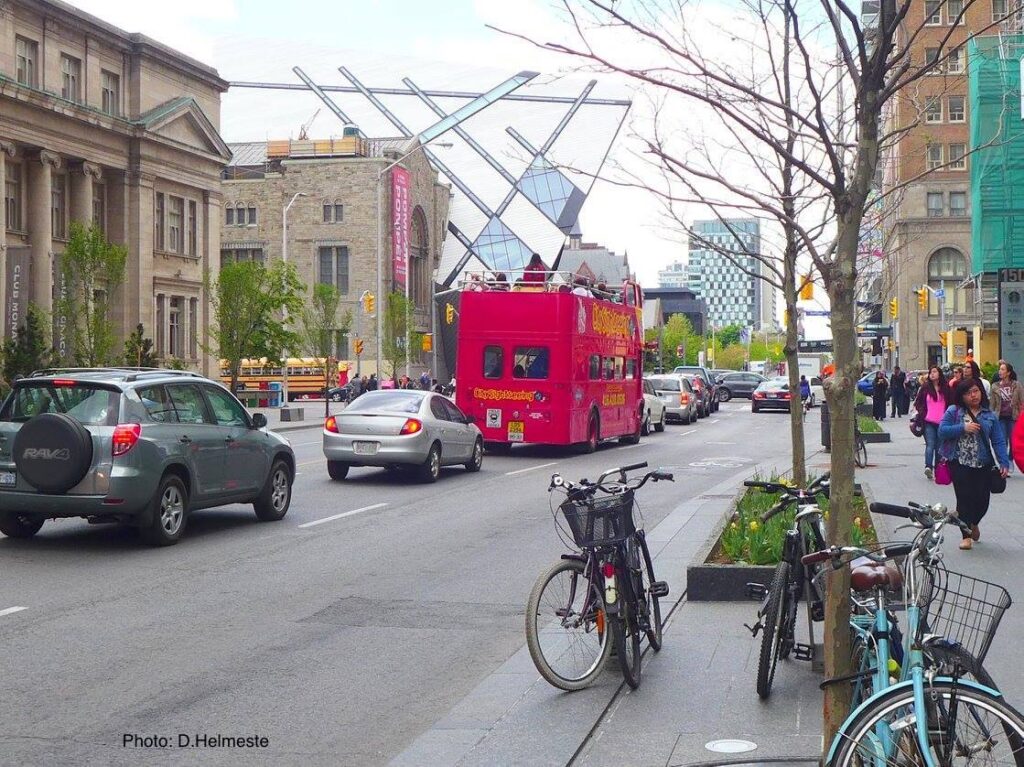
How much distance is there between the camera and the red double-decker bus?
86.2 feet

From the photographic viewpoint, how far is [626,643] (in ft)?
23.7

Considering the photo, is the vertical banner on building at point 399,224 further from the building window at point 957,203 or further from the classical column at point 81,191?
the classical column at point 81,191

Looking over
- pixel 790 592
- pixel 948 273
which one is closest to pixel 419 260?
pixel 948 273

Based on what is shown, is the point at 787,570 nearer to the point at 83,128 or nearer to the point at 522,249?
the point at 83,128

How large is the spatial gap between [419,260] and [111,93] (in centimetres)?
4674

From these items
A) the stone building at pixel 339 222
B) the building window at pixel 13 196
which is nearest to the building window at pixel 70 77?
the building window at pixel 13 196

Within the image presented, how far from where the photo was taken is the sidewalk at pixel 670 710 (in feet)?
19.1

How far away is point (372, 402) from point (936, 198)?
78435 millimetres

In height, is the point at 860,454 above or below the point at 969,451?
below

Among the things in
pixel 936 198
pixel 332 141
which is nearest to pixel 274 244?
pixel 332 141

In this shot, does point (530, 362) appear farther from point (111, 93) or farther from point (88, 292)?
point (111, 93)

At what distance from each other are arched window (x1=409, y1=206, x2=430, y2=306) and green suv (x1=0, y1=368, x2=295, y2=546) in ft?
273

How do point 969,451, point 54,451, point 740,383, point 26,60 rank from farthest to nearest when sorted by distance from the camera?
1. point 740,383
2. point 26,60
3. point 969,451
4. point 54,451

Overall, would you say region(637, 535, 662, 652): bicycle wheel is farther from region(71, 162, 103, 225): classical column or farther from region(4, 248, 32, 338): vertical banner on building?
region(71, 162, 103, 225): classical column
